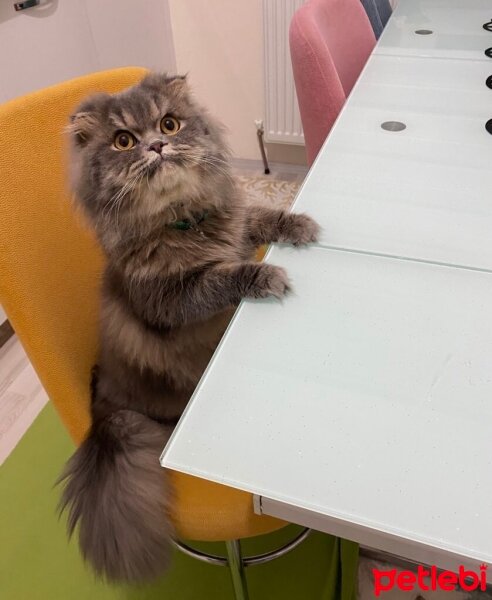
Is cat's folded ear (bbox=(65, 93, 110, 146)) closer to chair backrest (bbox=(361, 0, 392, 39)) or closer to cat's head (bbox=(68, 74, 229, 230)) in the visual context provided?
cat's head (bbox=(68, 74, 229, 230))

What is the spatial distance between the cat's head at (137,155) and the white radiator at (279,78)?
1715 millimetres

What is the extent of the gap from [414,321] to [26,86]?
182 cm

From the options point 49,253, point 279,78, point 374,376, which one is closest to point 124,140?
point 49,253

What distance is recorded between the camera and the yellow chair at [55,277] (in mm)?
719

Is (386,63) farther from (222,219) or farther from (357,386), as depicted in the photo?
(357,386)

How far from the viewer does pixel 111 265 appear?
0.87 metres

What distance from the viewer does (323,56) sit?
114 centimetres

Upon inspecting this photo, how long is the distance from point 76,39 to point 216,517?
2.08 metres

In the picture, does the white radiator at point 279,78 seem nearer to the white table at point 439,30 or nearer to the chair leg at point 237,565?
the white table at point 439,30

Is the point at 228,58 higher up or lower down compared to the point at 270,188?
higher up

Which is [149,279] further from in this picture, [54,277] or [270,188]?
[270,188]

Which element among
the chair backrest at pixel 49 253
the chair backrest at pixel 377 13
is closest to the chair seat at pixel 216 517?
the chair backrest at pixel 49 253

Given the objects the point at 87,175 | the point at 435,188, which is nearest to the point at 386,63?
the point at 435,188

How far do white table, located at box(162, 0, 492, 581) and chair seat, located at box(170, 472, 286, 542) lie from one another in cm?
25
